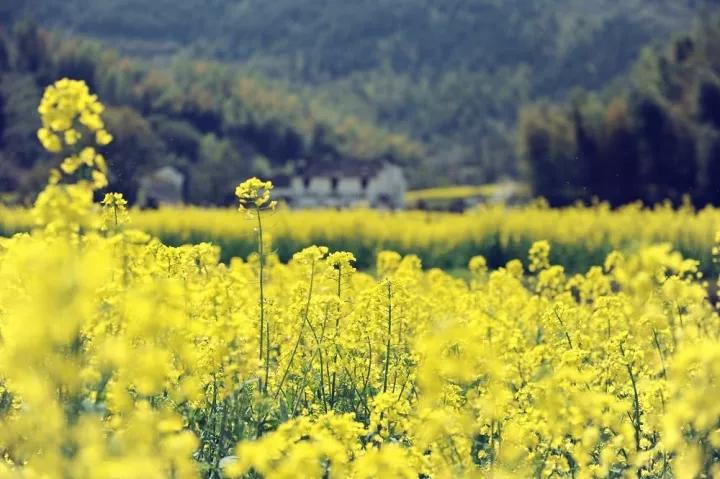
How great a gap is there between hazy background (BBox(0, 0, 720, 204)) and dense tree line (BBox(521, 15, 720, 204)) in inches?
2.5

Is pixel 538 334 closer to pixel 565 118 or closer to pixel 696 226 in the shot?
pixel 696 226

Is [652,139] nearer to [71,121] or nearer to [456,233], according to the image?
[456,233]

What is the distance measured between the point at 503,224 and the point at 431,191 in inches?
3146

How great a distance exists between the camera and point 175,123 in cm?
7912

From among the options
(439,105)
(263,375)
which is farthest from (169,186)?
(439,105)

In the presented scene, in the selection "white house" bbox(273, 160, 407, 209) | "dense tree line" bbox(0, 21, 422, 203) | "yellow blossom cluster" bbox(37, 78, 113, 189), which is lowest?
"white house" bbox(273, 160, 407, 209)

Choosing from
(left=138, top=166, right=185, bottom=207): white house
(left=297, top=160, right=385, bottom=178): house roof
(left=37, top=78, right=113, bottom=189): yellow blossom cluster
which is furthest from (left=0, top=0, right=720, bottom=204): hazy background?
(left=37, top=78, right=113, bottom=189): yellow blossom cluster

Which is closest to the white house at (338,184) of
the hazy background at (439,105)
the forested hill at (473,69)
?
the hazy background at (439,105)

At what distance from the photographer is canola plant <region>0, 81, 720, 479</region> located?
8.96ft

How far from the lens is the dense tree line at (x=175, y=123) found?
5541 centimetres

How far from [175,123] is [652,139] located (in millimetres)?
48680

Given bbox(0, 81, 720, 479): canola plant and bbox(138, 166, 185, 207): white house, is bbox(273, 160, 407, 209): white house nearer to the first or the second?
bbox(138, 166, 185, 207): white house

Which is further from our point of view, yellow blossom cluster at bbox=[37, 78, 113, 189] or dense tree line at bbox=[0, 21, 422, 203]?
dense tree line at bbox=[0, 21, 422, 203]

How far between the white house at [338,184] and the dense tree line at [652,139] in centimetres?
3861
